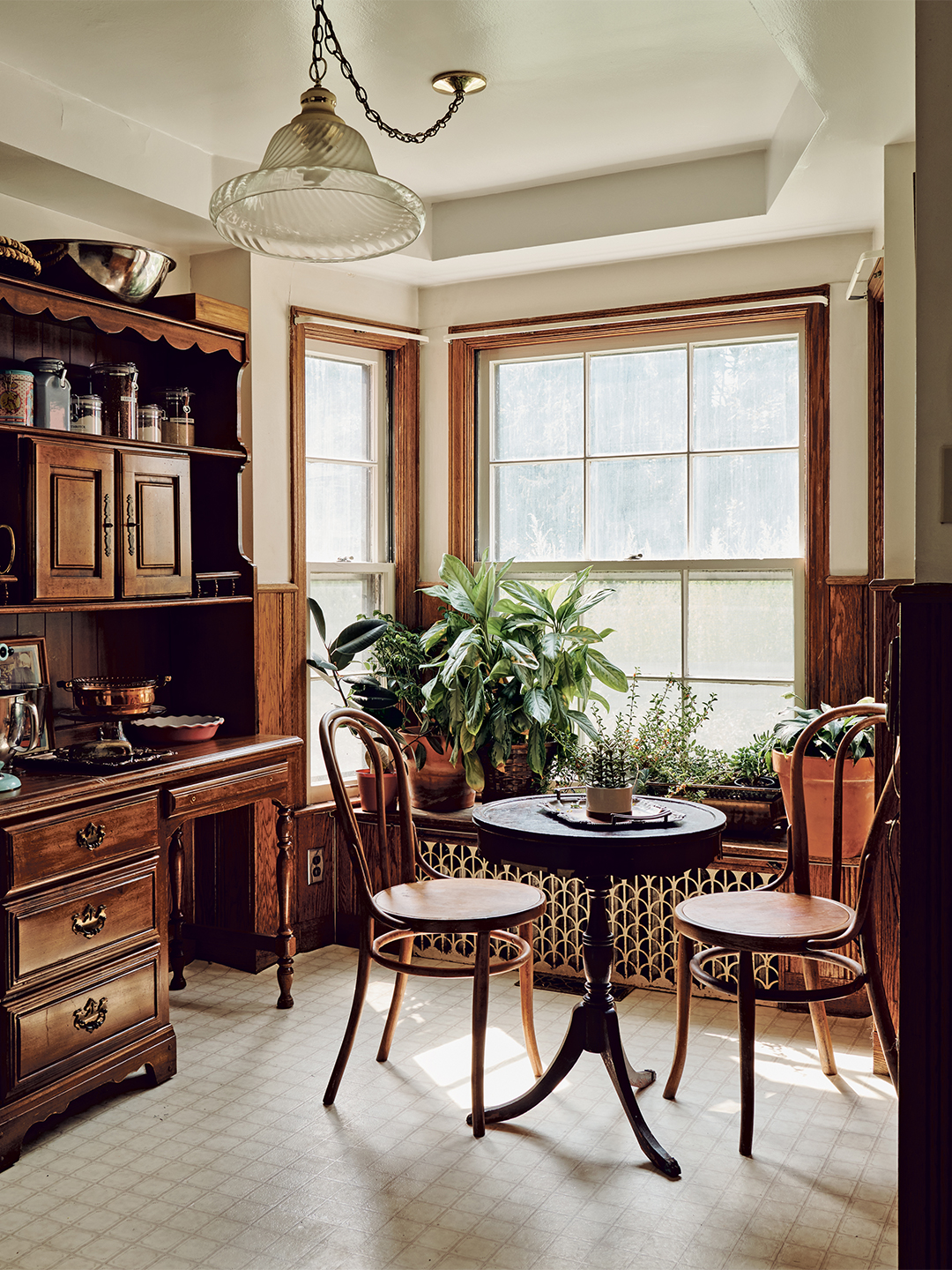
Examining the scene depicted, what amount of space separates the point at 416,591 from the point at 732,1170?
8.52ft

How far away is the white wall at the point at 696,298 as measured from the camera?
3.92 meters

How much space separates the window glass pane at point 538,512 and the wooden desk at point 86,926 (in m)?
1.70

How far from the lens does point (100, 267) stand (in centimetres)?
321

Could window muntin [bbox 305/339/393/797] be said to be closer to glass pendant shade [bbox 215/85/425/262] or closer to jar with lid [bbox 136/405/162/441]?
jar with lid [bbox 136/405/162/441]

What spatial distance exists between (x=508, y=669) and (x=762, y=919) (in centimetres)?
144

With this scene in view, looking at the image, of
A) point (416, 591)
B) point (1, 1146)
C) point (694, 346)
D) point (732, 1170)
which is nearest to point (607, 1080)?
point (732, 1170)

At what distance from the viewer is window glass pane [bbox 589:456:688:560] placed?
14.0 ft

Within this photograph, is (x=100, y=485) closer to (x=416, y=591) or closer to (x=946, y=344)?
(x=416, y=591)

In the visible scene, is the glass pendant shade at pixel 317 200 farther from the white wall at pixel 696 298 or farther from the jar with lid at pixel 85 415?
the white wall at pixel 696 298

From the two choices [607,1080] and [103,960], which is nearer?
[103,960]

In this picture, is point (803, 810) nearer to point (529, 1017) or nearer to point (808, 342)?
point (529, 1017)

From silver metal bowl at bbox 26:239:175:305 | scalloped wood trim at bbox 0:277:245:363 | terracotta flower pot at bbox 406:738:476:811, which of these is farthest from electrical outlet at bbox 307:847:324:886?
silver metal bowl at bbox 26:239:175:305

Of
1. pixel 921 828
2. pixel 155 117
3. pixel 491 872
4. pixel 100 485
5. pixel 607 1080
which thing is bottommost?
pixel 607 1080

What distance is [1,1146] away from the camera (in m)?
2.63
